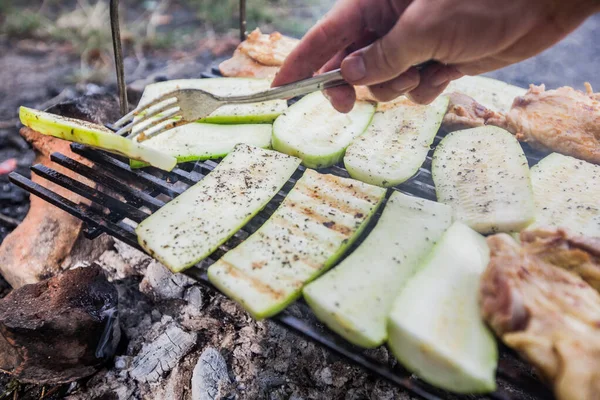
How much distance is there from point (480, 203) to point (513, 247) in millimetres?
525

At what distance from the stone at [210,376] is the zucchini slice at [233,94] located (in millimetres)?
1542

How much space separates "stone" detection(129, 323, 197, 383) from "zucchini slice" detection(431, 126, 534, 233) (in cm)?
167

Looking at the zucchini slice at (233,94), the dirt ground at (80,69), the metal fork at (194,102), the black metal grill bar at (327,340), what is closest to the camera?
the black metal grill bar at (327,340)

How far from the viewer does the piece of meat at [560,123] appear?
2.85 m

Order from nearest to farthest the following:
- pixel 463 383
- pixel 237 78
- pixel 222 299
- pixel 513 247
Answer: pixel 463 383, pixel 513 247, pixel 222 299, pixel 237 78

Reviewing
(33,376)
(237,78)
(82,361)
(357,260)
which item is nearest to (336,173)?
(357,260)

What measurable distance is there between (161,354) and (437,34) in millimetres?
2155

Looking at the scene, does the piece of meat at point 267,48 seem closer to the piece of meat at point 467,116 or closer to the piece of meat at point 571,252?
the piece of meat at point 467,116

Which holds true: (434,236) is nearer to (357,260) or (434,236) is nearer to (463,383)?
(357,260)

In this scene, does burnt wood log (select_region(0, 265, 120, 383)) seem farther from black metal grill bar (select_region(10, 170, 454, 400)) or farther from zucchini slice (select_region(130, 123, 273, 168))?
zucchini slice (select_region(130, 123, 273, 168))

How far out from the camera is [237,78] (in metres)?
3.58

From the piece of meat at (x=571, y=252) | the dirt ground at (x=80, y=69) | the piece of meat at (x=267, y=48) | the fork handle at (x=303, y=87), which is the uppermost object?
the fork handle at (x=303, y=87)

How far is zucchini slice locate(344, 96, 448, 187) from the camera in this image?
2.60m

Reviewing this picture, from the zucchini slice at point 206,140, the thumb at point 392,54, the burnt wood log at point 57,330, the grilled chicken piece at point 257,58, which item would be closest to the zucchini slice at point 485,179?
the thumb at point 392,54
